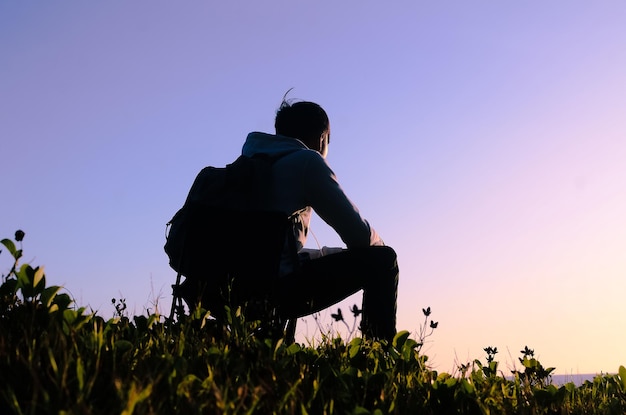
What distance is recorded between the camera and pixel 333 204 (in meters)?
4.63

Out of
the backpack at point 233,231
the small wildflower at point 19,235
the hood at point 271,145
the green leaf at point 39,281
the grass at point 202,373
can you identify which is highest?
the hood at point 271,145

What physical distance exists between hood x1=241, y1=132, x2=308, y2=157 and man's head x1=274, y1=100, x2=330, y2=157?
0.23 meters

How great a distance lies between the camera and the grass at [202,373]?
266 centimetres

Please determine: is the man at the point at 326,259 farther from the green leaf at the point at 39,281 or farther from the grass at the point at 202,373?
the green leaf at the point at 39,281

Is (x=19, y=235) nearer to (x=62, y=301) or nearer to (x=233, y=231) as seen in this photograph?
(x=62, y=301)

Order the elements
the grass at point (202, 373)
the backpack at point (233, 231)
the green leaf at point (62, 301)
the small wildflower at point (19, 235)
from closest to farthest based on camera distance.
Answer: the grass at point (202, 373), the green leaf at point (62, 301), the small wildflower at point (19, 235), the backpack at point (233, 231)

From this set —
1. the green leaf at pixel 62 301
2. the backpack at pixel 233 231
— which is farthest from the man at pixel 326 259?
the green leaf at pixel 62 301

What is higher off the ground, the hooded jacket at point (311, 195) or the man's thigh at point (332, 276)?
the hooded jacket at point (311, 195)

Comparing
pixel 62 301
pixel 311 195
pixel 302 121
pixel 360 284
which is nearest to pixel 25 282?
pixel 62 301

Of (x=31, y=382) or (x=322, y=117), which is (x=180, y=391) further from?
(x=322, y=117)

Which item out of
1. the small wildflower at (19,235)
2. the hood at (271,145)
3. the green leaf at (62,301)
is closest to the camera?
the green leaf at (62,301)

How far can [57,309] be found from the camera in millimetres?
3559

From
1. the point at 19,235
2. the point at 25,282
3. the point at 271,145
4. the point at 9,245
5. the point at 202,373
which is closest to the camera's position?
the point at 202,373

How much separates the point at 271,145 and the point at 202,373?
2.18 metres
